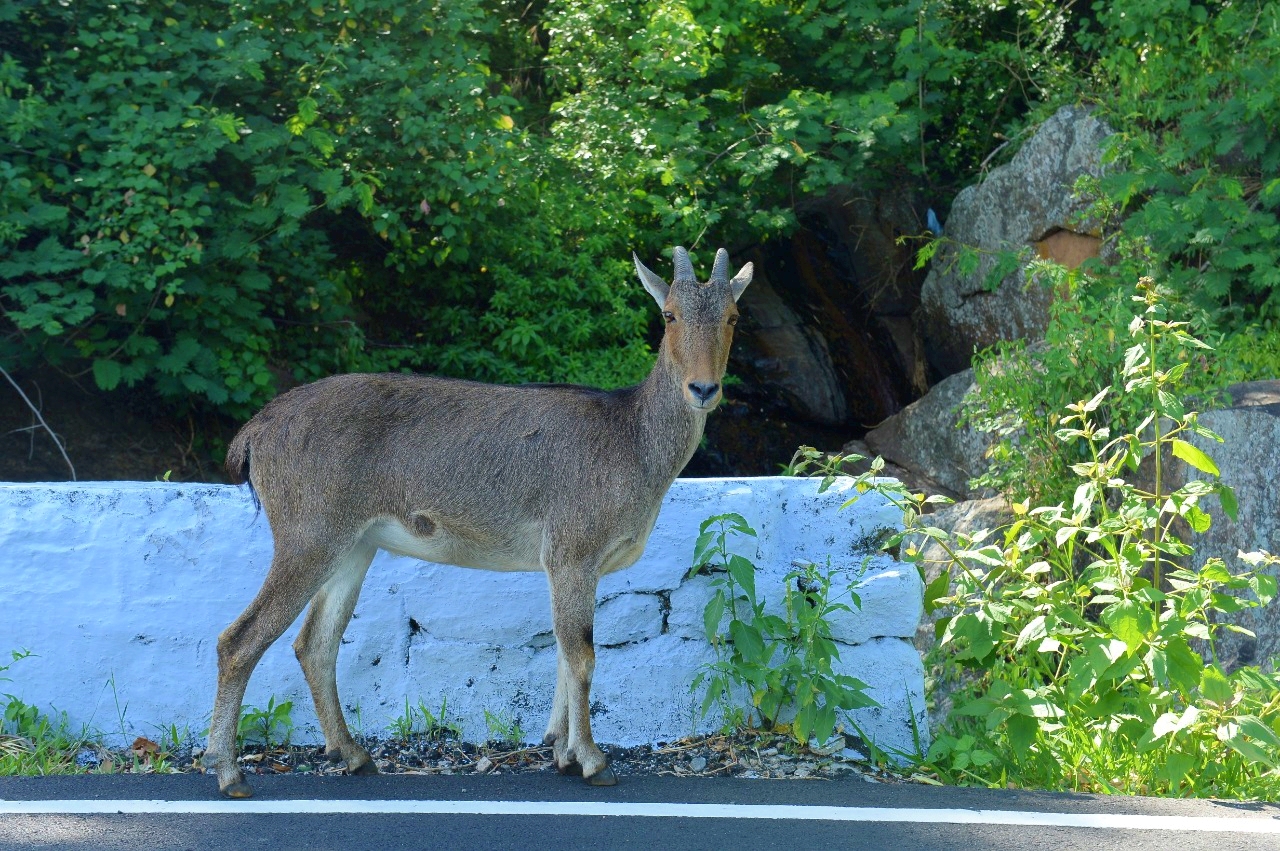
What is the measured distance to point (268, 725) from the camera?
571 cm

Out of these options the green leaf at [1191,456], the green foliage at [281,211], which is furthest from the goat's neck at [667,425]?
the green foliage at [281,211]

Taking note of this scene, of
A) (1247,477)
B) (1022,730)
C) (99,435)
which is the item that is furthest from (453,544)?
(99,435)

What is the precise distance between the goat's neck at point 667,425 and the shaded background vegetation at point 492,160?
4170 mm

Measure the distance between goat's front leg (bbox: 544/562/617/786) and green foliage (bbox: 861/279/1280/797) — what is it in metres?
1.47

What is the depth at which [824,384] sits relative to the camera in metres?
13.0

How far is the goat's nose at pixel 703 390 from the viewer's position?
5.29m

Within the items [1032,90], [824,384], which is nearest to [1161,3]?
[1032,90]

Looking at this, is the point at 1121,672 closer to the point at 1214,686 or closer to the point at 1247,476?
the point at 1214,686

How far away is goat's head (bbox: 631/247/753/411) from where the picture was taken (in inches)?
211

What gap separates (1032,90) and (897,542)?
881cm

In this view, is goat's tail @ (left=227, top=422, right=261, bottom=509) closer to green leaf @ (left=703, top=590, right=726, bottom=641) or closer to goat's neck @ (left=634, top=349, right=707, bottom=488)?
goat's neck @ (left=634, top=349, right=707, bottom=488)

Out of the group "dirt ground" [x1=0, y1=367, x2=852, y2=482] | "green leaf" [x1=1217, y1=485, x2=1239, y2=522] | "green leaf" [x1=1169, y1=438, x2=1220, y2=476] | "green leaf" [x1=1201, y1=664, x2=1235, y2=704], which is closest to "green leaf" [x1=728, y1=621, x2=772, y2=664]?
"green leaf" [x1=1201, y1=664, x2=1235, y2=704]

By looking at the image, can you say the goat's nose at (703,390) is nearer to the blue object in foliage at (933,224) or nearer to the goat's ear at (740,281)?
the goat's ear at (740,281)

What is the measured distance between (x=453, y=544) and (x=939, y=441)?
21.4 ft
